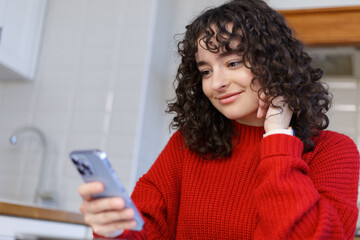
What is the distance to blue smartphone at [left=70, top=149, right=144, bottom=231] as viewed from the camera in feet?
2.05

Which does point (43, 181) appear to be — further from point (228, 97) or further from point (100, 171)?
point (100, 171)

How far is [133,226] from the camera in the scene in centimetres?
71

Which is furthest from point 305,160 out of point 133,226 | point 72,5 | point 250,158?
point 72,5

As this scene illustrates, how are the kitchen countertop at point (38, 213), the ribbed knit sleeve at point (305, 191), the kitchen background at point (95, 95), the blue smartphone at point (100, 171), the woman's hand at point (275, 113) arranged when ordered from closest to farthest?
the blue smartphone at point (100, 171), the ribbed knit sleeve at point (305, 191), the woman's hand at point (275, 113), the kitchen countertop at point (38, 213), the kitchen background at point (95, 95)

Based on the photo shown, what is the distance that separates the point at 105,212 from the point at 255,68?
481 millimetres

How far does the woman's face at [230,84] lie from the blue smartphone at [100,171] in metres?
0.42

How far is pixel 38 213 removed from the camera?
4.99ft

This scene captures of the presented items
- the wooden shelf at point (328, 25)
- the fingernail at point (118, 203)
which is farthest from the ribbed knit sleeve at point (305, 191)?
the wooden shelf at point (328, 25)

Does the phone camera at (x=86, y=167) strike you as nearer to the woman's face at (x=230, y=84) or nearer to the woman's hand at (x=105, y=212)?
the woman's hand at (x=105, y=212)

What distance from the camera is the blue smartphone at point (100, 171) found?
62cm

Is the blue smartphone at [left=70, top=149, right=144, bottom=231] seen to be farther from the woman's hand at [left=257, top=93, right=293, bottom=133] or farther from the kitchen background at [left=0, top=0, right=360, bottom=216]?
the kitchen background at [left=0, top=0, right=360, bottom=216]

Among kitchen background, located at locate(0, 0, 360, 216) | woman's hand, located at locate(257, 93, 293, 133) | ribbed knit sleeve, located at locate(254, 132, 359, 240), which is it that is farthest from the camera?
kitchen background, located at locate(0, 0, 360, 216)

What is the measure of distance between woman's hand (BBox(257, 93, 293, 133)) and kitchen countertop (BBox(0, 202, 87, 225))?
2.75 ft

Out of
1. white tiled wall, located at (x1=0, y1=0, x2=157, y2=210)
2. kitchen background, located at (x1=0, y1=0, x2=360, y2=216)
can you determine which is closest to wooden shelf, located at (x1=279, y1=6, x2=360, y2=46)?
kitchen background, located at (x1=0, y1=0, x2=360, y2=216)
